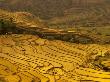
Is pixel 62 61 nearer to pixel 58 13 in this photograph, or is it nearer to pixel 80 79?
pixel 80 79

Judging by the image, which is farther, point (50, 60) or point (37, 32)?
point (37, 32)

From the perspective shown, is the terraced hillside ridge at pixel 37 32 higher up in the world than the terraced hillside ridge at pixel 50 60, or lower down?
higher up

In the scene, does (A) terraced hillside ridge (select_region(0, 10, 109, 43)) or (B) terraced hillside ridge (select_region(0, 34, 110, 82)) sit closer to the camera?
(B) terraced hillside ridge (select_region(0, 34, 110, 82))

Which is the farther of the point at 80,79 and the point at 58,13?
the point at 58,13

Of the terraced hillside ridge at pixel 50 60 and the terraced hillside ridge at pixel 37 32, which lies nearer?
the terraced hillside ridge at pixel 50 60

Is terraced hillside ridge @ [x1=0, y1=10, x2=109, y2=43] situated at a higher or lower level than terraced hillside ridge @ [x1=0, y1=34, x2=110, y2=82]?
higher

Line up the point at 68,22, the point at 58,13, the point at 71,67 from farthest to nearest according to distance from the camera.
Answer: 1. the point at 58,13
2. the point at 68,22
3. the point at 71,67

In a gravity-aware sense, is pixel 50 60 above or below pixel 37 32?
below

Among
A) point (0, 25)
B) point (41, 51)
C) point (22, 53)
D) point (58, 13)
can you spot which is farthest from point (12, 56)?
point (58, 13)
